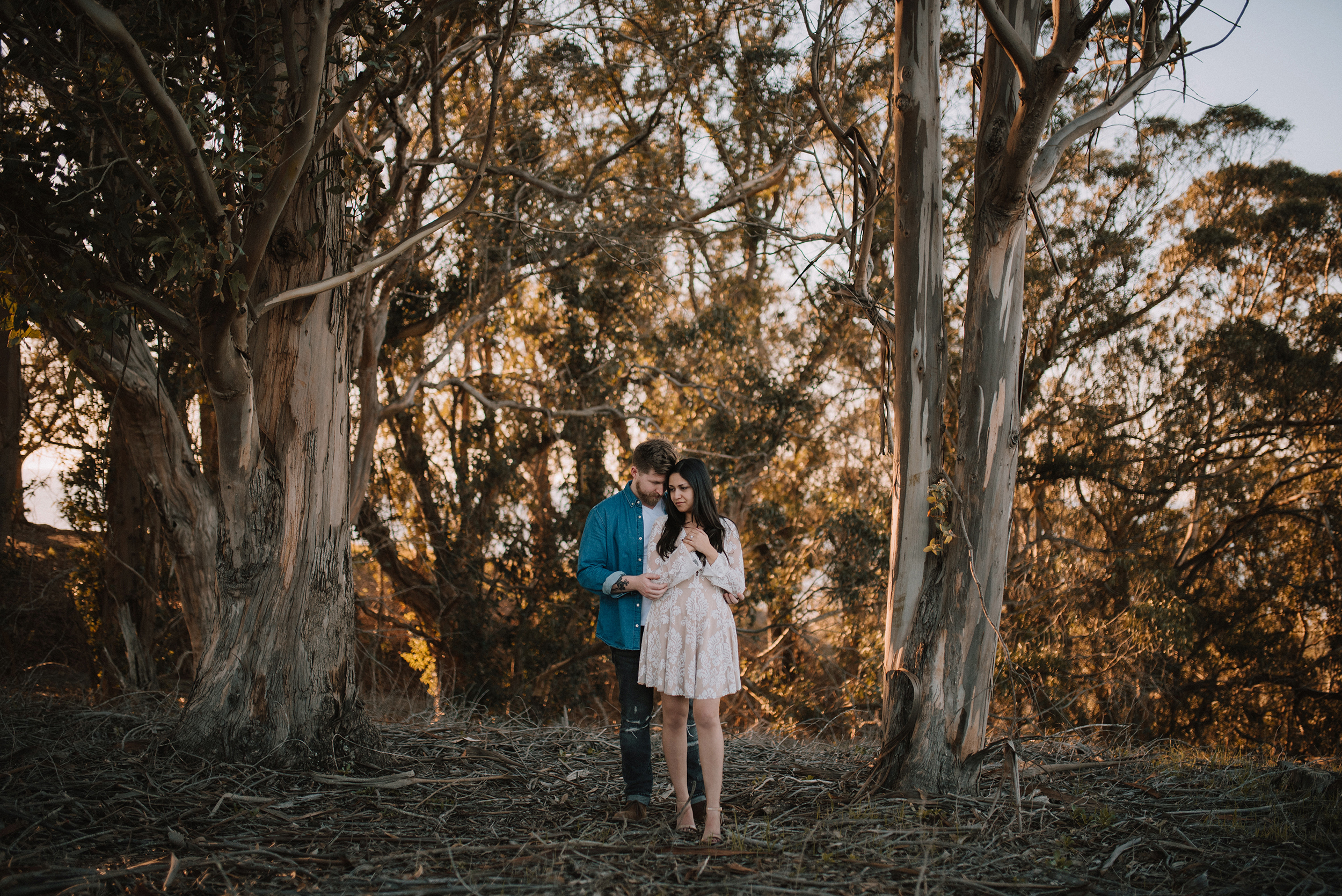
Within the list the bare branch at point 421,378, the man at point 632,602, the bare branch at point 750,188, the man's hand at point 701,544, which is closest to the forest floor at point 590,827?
the man at point 632,602

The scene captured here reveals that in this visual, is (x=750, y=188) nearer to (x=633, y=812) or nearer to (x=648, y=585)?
(x=648, y=585)

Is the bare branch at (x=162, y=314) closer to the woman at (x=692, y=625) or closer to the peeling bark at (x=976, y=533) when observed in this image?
the woman at (x=692, y=625)

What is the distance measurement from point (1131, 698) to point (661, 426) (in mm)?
6909

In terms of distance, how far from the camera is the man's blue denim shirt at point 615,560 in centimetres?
396

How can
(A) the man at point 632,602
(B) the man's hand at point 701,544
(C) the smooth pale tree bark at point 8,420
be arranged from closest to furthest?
(B) the man's hand at point 701,544 < (A) the man at point 632,602 < (C) the smooth pale tree bark at point 8,420

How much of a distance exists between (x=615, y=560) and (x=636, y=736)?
78 cm

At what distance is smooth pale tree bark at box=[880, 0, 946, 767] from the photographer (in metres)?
4.43

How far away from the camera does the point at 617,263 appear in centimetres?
1038

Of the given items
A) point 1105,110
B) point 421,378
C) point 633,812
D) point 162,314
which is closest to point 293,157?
point 162,314

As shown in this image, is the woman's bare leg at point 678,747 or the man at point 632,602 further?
the man at point 632,602

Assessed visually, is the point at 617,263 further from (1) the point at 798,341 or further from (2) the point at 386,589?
(2) the point at 386,589

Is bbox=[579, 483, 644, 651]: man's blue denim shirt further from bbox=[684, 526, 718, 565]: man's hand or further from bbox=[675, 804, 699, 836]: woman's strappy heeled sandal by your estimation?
bbox=[675, 804, 699, 836]: woman's strappy heeled sandal

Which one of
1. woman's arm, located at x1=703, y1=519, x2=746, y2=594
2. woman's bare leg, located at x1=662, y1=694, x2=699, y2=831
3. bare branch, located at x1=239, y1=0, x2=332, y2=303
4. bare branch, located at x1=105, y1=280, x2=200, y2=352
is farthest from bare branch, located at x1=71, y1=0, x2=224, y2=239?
woman's bare leg, located at x1=662, y1=694, x2=699, y2=831

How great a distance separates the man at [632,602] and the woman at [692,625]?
149 mm
